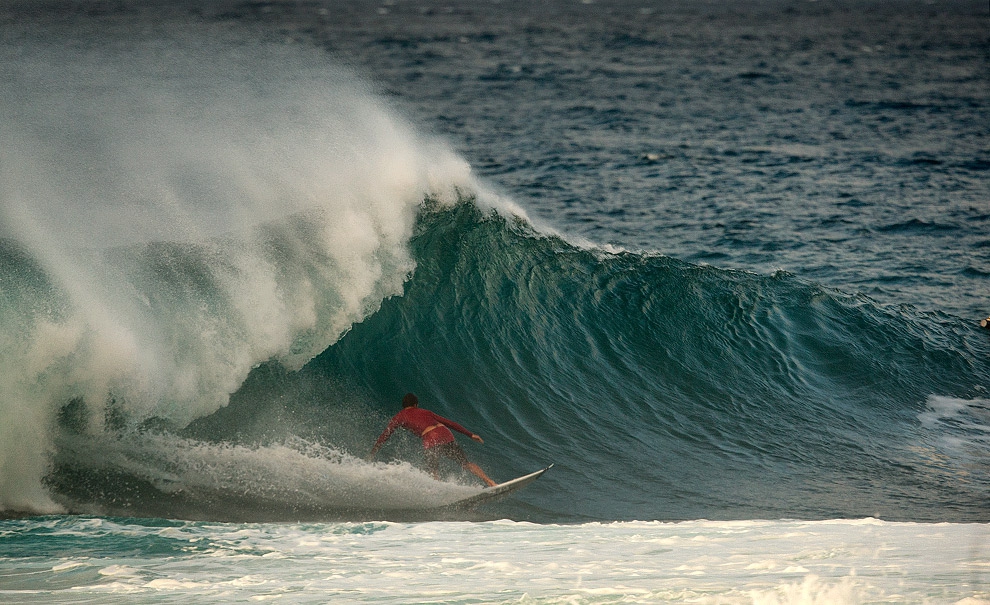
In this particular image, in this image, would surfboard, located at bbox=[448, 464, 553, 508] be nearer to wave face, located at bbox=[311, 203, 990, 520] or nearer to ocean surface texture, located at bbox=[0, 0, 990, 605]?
ocean surface texture, located at bbox=[0, 0, 990, 605]

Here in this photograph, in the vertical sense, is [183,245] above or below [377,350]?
above

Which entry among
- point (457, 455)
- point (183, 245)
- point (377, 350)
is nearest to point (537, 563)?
point (457, 455)

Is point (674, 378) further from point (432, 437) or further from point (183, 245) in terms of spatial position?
point (183, 245)

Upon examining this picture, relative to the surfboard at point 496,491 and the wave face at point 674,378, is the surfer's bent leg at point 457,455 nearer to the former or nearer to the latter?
the surfboard at point 496,491

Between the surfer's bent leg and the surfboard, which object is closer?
the surfboard

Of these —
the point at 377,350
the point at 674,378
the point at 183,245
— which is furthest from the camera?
the point at 674,378

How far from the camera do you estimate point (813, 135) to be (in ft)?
90.4

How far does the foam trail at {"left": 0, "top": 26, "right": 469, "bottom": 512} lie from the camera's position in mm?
8617

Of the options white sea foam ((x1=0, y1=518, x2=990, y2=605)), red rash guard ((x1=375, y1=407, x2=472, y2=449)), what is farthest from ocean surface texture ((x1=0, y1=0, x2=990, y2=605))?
red rash guard ((x1=375, y1=407, x2=472, y2=449))

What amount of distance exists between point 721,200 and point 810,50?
4071 centimetres

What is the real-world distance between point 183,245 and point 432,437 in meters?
3.92

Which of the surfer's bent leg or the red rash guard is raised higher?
the red rash guard

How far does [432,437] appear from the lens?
28.4 feet

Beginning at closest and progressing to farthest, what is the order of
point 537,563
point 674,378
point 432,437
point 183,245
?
point 537,563
point 432,437
point 183,245
point 674,378
